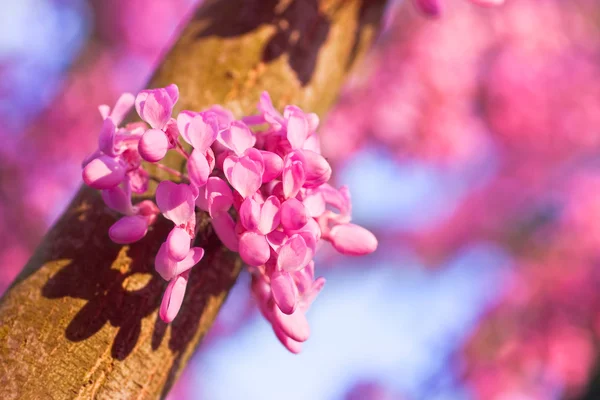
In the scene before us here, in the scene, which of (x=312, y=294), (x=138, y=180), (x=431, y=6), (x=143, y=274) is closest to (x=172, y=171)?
(x=138, y=180)

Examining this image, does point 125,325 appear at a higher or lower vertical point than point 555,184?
higher

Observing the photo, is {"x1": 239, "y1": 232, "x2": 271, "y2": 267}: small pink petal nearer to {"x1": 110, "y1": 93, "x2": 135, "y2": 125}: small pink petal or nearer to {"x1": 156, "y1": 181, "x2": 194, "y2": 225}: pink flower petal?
{"x1": 156, "y1": 181, "x2": 194, "y2": 225}: pink flower petal

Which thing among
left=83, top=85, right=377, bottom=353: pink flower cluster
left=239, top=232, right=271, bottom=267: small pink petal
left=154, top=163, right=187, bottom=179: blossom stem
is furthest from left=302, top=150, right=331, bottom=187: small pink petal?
left=154, top=163, right=187, bottom=179: blossom stem

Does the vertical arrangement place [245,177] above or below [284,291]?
above

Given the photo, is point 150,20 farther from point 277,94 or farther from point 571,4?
point 277,94

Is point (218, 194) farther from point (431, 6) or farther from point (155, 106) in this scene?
point (431, 6)

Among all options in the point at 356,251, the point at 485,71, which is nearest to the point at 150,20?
the point at 485,71
